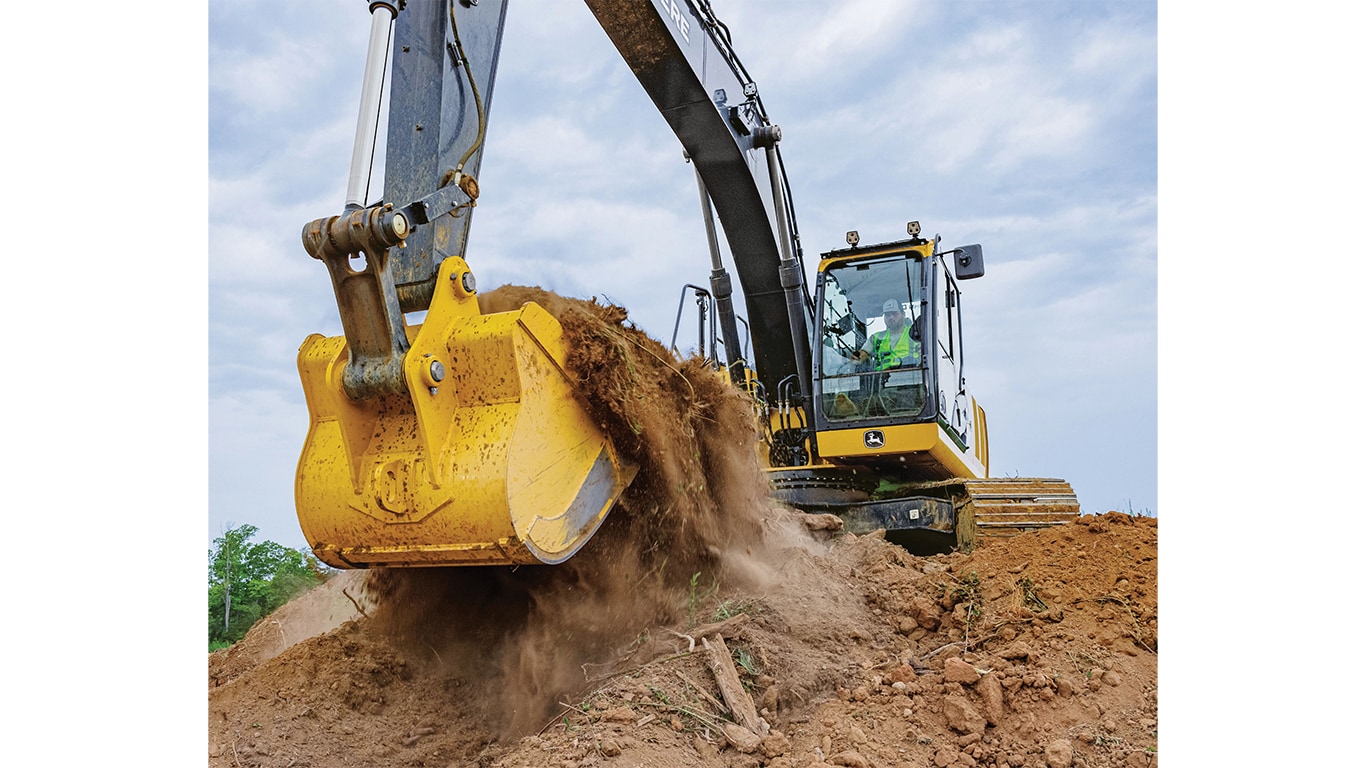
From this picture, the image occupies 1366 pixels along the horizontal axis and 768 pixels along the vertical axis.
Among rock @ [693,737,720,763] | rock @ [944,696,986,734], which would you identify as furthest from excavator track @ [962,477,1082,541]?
rock @ [693,737,720,763]

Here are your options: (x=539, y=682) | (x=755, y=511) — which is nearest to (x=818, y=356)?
(x=755, y=511)

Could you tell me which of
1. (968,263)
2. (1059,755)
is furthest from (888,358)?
(1059,755)

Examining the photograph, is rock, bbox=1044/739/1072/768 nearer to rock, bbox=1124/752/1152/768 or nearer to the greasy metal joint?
rock, bbox=1124/752/1152/768

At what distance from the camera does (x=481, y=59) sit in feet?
9.41

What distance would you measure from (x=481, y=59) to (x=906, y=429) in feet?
10.0

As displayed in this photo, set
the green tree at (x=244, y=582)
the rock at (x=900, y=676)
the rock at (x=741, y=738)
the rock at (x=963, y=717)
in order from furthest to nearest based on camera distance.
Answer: the green tree at (x=244, y=582), the rock at (x=900, y=676), the rock at (x=963, y=717), the rock at (x=741, y=738)

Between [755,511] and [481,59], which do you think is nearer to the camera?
[481,59]

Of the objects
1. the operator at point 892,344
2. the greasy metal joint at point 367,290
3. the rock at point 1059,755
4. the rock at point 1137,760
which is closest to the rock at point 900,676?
the rock at point 1059,755

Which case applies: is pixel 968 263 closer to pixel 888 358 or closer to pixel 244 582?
pixel 888 358

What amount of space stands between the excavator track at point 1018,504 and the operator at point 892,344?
2.73 ft

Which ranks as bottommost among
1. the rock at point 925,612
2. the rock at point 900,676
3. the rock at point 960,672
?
the rock at point 900,676

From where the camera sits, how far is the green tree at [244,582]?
395 centimetres

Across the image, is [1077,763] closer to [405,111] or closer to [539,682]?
[539,682]

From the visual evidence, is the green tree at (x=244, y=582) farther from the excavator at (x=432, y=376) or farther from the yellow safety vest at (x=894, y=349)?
the yellow safety vest at (x=894, y=349)
